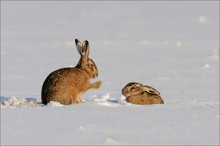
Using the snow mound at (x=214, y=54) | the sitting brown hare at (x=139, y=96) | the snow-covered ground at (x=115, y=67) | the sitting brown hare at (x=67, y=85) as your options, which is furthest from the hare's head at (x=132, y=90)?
the snow mound at (x=214, y=54)

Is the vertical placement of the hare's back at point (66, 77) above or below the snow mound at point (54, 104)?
above

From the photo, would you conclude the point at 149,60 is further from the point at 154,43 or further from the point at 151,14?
the point at 151,14

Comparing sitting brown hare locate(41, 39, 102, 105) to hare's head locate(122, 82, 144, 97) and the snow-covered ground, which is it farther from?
hare's head locate(122, 82, 144, 97)

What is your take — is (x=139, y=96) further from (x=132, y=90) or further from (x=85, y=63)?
(x=85, y=63)

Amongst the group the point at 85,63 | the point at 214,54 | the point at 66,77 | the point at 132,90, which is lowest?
Result: the point at 132,90

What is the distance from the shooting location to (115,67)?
1309cm

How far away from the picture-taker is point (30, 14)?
23891mm

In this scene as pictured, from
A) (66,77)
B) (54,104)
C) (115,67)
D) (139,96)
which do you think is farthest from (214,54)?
(54,104)

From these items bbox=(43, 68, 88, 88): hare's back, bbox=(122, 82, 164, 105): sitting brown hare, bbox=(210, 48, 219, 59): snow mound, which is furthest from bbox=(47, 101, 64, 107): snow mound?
bbox=(210, 48, 219, 59): snow mound

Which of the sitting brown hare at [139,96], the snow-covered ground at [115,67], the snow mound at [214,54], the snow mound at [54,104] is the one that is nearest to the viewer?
the snow-covered ground at [115,67]

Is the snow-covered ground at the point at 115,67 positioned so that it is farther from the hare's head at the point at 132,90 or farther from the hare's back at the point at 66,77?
the hare's back at the point at 66,77

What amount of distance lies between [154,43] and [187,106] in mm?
10464

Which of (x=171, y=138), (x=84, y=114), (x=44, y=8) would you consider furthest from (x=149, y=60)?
(x=44, y=8)

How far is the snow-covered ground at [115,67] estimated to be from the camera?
5.37 metres
